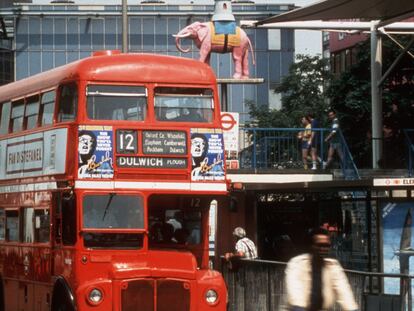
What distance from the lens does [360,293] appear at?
17.5 m

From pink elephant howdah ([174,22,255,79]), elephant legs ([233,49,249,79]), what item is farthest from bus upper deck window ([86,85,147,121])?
elephant legs ([233,49,249,79])

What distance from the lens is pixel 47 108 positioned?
71.0 feet

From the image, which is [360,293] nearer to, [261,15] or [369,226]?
[369,226]

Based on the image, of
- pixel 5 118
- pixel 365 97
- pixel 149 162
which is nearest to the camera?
pixel 149 162

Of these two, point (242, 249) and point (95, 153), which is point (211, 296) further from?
point (242, 249)

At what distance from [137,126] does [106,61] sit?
1.20 meters

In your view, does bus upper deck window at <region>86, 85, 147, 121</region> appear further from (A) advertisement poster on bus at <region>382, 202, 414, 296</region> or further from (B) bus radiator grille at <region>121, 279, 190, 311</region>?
(A) advertisement poster on bus at <region>382, 202, 414, 296</region>

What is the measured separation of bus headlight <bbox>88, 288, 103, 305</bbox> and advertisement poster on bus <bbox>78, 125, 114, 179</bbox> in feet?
5.60

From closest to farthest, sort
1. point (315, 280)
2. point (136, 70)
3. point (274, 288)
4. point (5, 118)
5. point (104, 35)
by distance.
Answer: point (315, 280), point (136, 70), point (274, 288), point (5, 118), point (104, 35)

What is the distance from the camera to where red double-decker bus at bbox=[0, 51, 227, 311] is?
1967 centimetres

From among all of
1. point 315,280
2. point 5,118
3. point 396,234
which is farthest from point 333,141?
point 315,280

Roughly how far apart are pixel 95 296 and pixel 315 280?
24.6 ft

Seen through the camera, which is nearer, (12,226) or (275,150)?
(12,226)

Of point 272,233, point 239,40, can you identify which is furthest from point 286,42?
point 272,233
